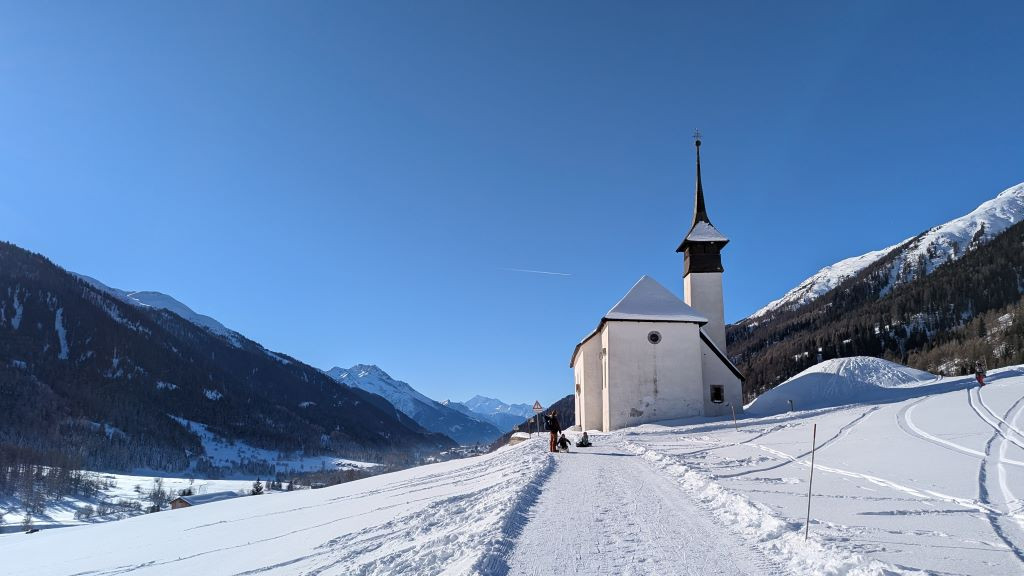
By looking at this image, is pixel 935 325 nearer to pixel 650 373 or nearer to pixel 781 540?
pixel 650 373

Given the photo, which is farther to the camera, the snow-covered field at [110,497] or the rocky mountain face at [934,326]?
the rocky mountain face at [934,326]

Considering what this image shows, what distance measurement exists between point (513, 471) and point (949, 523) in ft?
29.6

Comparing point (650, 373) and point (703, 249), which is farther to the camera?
point (703, 249)

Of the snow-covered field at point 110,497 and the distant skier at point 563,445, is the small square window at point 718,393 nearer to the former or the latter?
the distant skier at point 563,445

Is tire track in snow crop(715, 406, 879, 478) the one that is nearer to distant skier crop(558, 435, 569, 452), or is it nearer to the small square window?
distant skier crop(558, 435, 569, 452)

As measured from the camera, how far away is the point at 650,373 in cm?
3166

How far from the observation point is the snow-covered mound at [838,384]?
34000 mm

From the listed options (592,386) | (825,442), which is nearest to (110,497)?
(592,386)

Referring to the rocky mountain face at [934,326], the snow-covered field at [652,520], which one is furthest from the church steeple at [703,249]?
the rocky mountain face at [934,326]

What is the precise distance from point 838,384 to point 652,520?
33525mm

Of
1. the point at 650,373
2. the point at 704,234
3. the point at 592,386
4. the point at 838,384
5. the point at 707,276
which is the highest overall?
the point at 704,234

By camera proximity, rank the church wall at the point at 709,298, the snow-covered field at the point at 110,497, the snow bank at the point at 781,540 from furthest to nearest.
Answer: the snow-covered field at the point at 110,497 → the church wall at the point at 709,298 → the snow bank at the point at 781,540

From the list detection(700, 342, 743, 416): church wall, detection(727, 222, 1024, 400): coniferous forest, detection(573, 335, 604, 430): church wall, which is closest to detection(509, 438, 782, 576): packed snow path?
detection(700, 342, 743, 416): church wall

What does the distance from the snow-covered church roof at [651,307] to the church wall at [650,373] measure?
39 centimetres
